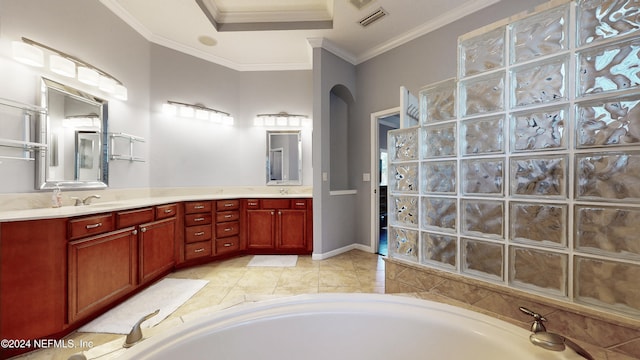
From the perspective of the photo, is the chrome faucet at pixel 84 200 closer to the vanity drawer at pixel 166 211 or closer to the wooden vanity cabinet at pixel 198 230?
the vanity drawer at pixel 166 211

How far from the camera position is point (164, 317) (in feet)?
5.71

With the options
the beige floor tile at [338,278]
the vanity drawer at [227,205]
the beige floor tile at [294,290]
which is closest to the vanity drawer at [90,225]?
the vanity drawer at [227,205]

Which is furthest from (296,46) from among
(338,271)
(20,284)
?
(20,284)

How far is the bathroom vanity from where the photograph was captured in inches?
52.9

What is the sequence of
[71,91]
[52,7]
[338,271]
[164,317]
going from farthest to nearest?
1. [338,271]
2. [71,91]
3. [52,7]
4. [164,317]

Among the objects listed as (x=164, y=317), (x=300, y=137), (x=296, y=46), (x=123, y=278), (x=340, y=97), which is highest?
(x=296, y=46)

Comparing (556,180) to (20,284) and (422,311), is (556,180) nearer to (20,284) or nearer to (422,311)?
(422,311)

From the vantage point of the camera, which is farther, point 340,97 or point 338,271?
point 340,97

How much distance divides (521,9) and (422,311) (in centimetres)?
273

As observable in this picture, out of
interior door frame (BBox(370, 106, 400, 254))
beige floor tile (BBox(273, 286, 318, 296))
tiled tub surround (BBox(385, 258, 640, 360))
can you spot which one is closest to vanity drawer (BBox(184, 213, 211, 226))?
beige floor tile (BBox(273, 286, 318, 296))

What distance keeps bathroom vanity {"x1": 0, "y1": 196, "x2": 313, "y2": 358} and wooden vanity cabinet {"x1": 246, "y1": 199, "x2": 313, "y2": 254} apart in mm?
14

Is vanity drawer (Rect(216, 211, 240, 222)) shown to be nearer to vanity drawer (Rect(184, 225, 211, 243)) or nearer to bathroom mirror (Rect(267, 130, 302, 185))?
vanity drawer (Rect(184, 225, 211, 243))

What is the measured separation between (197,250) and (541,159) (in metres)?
3.15

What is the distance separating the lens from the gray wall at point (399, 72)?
2.34 metres
